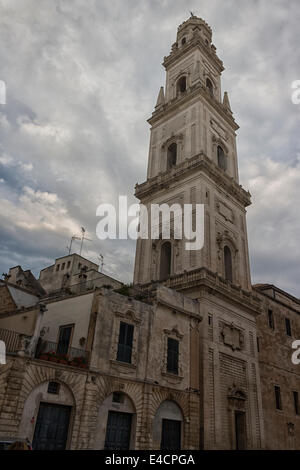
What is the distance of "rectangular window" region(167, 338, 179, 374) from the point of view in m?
20.5

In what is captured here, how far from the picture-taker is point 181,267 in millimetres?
28359

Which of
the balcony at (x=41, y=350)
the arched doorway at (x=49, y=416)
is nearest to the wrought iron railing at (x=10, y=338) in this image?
the balcony at (x=41, y=350)

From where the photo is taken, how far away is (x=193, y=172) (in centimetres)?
3192

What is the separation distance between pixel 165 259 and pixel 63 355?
15.9 metres

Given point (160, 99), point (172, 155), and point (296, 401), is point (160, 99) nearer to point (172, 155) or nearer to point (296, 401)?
point (172, 155)

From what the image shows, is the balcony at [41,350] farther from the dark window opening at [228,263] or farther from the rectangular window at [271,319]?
the rectangular window at [271,319]

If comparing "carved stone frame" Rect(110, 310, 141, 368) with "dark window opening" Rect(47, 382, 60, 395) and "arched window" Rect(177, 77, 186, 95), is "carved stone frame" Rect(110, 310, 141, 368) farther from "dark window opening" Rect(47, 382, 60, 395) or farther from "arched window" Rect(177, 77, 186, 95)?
"arched window" Rect(177, 77, 186, 95)

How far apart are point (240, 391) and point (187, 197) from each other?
15.2 metres

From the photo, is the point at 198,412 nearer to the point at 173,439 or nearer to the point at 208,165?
the point at 173,439

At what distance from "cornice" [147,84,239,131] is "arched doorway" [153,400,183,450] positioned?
28.8m

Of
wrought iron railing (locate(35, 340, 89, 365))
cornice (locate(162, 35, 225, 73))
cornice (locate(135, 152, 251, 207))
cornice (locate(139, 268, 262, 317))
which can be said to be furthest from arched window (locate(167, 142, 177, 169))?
wrought iron railing (locate(35, 340, 89, 365))

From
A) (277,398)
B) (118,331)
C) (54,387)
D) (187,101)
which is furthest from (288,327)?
(54,387)

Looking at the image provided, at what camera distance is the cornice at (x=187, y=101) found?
122 ft
